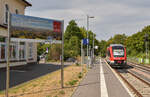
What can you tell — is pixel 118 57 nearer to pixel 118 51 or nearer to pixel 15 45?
pixel 118 51

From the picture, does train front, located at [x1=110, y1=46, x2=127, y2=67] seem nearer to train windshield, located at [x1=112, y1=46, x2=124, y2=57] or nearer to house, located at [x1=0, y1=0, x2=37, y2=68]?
train windshield, located at [x1=112, y1=46, x2=124, y2=57]

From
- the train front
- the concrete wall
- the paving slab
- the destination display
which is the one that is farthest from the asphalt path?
the train front

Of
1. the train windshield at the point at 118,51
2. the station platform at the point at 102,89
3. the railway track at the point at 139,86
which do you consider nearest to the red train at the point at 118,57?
the train windshield at the point at 118,51

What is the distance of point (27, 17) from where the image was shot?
9.20 meters

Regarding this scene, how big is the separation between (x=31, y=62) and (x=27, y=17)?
66.9 feet

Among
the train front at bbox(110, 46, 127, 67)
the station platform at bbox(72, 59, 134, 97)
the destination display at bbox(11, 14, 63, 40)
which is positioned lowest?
Result: the station platform at bbox(72, 59, 134, 97)

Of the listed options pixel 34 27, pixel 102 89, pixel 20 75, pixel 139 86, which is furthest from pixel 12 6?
pixel 139 86

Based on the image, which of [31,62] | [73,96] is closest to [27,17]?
[73,96]

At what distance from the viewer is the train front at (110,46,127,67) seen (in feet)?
83.4

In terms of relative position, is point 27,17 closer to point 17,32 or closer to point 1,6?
point 17,32

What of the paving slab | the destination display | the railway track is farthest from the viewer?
the railway track

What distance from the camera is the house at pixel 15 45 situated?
2069 cm

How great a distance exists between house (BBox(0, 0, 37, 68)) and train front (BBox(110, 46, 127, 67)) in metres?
11.2

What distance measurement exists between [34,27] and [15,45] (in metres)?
15.3
